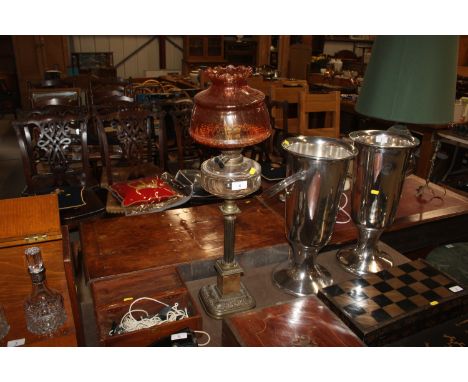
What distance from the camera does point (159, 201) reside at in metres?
1.91

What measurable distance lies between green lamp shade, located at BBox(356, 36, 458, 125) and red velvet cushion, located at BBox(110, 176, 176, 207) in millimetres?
1133

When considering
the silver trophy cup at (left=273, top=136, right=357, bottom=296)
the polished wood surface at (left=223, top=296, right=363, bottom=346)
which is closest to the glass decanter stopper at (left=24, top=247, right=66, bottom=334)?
the polished wood surface at (left=223, top=296, right=363, bottom=346)

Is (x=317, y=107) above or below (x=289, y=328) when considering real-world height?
above

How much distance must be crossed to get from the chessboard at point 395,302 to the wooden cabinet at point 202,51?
7.34 m

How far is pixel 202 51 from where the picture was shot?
8117mm

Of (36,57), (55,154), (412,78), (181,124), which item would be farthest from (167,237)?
(36,57)

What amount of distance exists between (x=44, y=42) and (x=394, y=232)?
675 centimetres

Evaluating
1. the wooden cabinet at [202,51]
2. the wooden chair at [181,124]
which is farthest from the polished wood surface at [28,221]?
the wooden cabinet at [202,51]

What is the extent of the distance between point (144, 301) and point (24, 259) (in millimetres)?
369

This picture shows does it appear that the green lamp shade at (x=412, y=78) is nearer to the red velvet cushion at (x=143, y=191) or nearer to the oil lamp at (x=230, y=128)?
the oil lamp at (x=230, y=128)

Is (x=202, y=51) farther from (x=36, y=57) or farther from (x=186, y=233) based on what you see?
(x=186, y=233)

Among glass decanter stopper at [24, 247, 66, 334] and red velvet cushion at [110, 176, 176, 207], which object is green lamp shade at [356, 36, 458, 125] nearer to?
glass decanter stopper at [24, 247, 66, 334]

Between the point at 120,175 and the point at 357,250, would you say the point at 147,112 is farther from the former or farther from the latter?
the point at 357,250

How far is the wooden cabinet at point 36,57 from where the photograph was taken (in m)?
6.46
